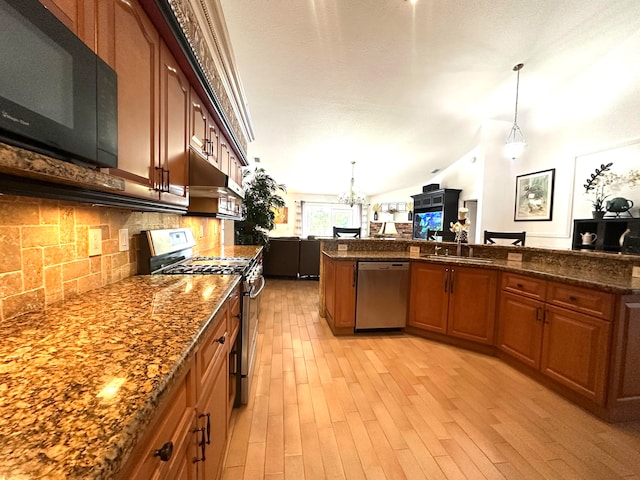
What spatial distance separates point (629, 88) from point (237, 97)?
5128mm

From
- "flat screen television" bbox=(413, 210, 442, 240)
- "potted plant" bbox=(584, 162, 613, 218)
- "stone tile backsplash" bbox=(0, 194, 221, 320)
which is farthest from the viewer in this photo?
"flat screen television" bbox=(413, 210, 442, 240)

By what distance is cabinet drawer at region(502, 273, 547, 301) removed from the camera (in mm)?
2242

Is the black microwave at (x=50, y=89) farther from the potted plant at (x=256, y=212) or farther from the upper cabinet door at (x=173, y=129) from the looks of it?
the potted plant at (x=256, y=212)

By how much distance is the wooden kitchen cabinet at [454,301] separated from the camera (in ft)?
8.94

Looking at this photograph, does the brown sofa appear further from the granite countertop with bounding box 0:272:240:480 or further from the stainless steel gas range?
the granite countertop with bounding box 0:272:240:480

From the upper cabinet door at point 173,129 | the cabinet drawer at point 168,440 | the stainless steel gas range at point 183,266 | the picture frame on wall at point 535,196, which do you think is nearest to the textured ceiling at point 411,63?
the picture frame on wall at point 535,196

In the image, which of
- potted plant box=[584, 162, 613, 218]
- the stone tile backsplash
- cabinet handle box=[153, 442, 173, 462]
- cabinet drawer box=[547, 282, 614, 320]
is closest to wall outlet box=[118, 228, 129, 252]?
the stone tile backsplash

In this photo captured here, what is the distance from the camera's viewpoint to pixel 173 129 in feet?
4.99

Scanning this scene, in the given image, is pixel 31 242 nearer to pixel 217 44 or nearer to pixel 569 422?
pixel 217 44

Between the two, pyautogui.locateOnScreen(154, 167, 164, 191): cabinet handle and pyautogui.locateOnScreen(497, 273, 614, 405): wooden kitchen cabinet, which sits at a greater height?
pyautogui.locateOnScreen(154, 167, 164, 191): cabinet handle

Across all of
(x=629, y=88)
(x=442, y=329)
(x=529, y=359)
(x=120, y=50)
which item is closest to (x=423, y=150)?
(x=629, y=88)

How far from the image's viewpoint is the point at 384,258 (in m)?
3.11

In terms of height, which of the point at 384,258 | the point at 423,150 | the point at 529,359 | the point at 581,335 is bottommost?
the point at 529,359

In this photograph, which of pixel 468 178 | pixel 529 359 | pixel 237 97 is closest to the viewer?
pixel 529 359
